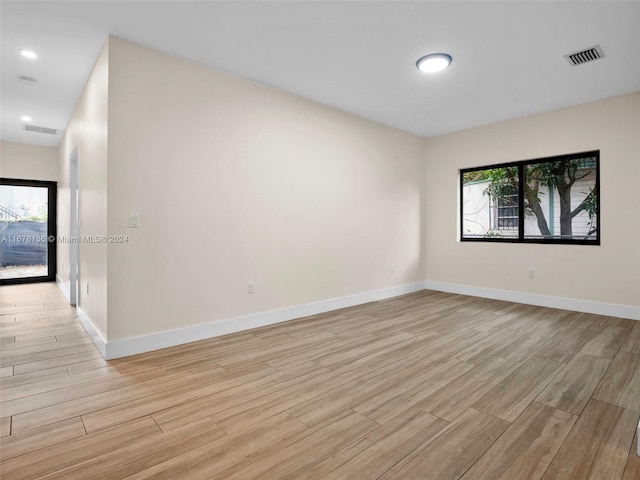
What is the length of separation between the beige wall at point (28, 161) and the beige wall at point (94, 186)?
3080mm

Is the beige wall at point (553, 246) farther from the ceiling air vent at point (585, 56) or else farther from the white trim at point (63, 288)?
the white trim at point (63, 288)

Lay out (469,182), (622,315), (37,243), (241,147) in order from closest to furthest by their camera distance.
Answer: (241,147) → (622,315) → (469,182) → (37,243)

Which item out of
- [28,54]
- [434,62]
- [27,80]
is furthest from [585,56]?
[27,80]

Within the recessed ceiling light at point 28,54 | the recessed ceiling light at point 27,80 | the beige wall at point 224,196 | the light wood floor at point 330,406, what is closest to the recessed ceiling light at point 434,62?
the beige wall at point 224,196

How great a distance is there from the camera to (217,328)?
336 centimetres

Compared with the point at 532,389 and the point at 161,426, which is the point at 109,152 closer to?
the point at 161,426

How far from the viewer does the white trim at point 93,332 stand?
2.81 metres

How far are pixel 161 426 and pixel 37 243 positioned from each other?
6.72m

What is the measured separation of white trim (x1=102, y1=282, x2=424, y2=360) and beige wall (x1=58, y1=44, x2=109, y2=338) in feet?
0.61

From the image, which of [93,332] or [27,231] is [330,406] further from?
[27,231]

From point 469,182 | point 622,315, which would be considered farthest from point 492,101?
point 622,315

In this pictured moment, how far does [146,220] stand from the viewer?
2.95 meters

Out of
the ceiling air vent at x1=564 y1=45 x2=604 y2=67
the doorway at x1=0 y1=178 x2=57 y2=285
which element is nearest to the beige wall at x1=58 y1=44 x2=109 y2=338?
the doorway at x1=0 y1=178 x2=57 y2=285

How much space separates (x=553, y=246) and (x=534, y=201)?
0.73 meters
